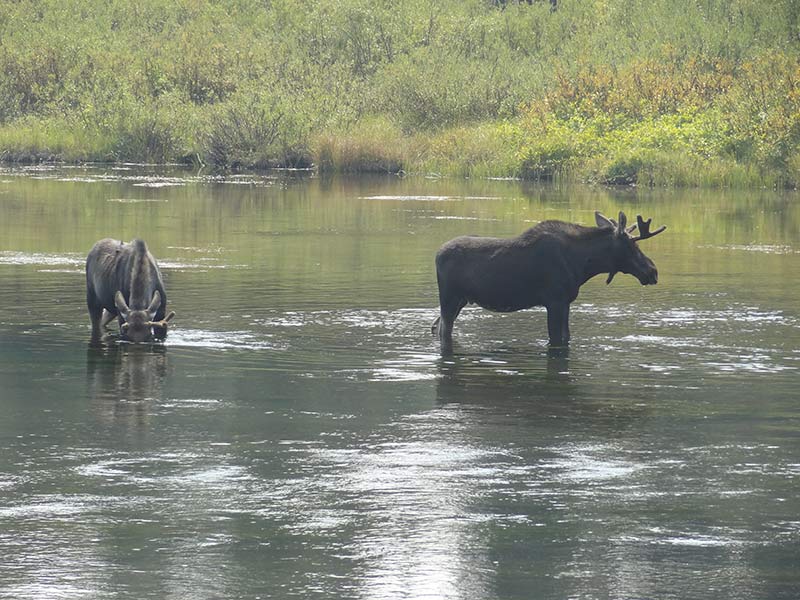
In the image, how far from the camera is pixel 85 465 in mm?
11297

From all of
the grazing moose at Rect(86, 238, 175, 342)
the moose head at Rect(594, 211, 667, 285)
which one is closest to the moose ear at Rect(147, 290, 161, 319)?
the grazing moose at Rect(86, 238, 175, 342)

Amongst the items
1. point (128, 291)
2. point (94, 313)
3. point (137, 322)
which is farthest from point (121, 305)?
point (94, 313)

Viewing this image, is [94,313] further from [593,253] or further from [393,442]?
[393,442]

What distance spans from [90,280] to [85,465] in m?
7.06

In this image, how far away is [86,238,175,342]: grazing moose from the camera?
16859 millimetres

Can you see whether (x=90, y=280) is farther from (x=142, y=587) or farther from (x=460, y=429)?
(x=142, y=587)

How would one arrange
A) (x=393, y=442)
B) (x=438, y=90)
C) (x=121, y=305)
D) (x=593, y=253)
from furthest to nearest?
(x=438, y=90) < (x=593, y=253) < (x=121, y=305) < (x=393, y=442)

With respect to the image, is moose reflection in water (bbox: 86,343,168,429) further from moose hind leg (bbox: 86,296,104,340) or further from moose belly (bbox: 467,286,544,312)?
moose belly (bbox: 467,286,544,312)

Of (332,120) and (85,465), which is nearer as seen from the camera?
(85,465)

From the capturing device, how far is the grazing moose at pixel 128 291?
16859mm

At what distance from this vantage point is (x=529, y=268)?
17.0 metres

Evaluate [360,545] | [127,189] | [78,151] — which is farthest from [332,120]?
[360,545]

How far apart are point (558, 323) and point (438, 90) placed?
46.9m

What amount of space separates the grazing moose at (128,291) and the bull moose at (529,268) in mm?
2742
